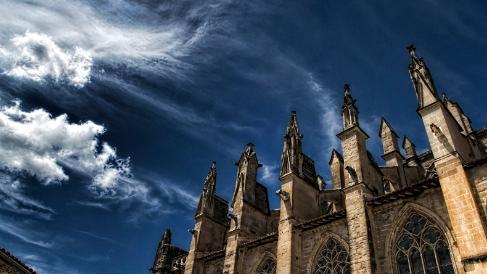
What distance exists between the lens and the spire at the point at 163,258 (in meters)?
24.8

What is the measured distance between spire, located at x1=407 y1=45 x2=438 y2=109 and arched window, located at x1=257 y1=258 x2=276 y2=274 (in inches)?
367

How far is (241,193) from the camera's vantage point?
65.9 feet

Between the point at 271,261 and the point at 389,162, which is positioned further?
the point at 389,162

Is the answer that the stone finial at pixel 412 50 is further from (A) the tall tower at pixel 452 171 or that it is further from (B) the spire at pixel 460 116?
(B) the spire at pixel 460 116

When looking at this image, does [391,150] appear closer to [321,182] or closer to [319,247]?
[321,182]

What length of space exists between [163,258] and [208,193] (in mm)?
5913

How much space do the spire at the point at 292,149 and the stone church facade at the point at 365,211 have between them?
0.06m

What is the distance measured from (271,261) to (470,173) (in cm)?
930

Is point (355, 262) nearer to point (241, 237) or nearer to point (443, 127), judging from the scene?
point (443, 127)

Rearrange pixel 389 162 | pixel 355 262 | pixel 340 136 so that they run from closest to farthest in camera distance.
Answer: pixel 355 262 < pixel 340 136 < pixel 389 162

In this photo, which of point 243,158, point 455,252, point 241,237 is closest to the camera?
point 455,252

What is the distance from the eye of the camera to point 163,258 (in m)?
25.1

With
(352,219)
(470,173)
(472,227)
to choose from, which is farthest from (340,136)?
(472,227)

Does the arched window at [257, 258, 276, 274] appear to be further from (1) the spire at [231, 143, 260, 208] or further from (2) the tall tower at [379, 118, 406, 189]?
(2) the tall tower at [379, 118, 406, 189]
